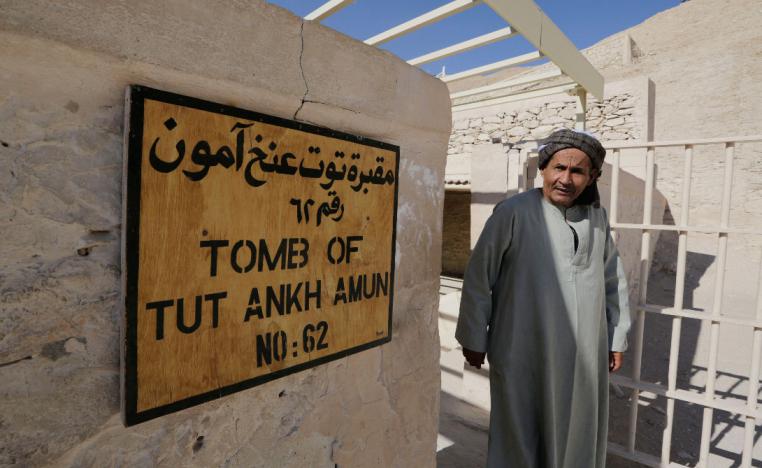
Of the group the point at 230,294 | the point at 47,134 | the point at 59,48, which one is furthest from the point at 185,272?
the point at 59,48

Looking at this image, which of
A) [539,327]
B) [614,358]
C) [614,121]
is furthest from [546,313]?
[614,121]

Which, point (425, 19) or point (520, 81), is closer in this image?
point (425, 19)

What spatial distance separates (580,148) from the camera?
1667mm

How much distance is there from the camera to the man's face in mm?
1676

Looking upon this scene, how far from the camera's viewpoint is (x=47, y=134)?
2.22 feet

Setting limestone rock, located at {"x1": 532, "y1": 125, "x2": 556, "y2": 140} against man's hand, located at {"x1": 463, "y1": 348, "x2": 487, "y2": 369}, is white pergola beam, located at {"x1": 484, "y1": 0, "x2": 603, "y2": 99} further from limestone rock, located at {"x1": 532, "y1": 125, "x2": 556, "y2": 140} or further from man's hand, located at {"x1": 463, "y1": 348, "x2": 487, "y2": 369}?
limestone rock, located at {"x1": 532, "y1": 125, "x2": 556, "y2": 140}

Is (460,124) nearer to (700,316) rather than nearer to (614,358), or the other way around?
(700,316)

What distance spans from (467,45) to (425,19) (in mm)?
373

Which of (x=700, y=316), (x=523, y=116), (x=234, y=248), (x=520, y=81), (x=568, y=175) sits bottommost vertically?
(x=700, y=316)

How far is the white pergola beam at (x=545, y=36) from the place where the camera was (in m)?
1.99

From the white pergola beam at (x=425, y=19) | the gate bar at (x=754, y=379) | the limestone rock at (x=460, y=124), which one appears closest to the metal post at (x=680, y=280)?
the gate bar at (x=754, y=379)

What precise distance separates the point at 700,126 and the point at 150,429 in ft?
47.3

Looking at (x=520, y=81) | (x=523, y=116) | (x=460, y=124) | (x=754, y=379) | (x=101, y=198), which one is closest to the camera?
(x=101, y=198)

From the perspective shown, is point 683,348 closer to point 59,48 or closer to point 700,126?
point 59,48
